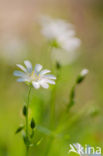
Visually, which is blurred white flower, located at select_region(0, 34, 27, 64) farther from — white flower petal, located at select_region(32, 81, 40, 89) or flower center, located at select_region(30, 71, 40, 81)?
white flower petal, located at select_region(32, 81, 40, 89)

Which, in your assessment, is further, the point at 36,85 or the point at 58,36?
the point at 58,36

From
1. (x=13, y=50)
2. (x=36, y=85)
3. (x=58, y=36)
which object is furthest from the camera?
(x=13, y=50)

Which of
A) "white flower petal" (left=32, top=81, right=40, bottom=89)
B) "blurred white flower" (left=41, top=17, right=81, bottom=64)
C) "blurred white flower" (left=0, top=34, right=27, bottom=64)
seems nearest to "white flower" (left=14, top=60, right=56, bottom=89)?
"white flower petal" (left=32, top=81, right=40, bottom=89)

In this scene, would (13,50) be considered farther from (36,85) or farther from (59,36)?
(36,85)

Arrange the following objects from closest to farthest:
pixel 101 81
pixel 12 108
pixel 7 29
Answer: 1. pixel 12 108
2. pixel 101 81
3. pixel 7 29

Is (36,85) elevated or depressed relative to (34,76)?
depressed

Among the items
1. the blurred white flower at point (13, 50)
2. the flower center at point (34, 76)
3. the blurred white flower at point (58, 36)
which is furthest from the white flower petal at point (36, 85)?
the blurred white flower at point (13, 50)

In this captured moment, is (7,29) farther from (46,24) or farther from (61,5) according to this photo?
(46,24)

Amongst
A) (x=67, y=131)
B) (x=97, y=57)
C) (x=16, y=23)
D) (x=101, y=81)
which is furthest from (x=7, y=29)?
(x=67, y=131)

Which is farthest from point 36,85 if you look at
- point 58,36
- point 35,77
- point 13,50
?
point 13,50

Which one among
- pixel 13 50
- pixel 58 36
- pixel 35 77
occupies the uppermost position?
pixel 13 50

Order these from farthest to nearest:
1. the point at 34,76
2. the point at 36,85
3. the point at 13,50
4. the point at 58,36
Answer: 1. the point at 13,50
2. the point at 58,36
3. the point at 34,76
4. the point at 36,85
